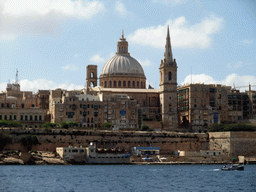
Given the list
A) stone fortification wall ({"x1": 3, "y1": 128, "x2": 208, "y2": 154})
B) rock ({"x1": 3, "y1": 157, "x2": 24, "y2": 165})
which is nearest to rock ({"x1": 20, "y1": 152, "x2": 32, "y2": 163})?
rock ({"x1": 3, "y1": 157, "x2": 24, "y2": 165})

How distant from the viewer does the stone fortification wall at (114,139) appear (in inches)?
4166

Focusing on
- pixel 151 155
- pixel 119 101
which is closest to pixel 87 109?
pixel 119 101

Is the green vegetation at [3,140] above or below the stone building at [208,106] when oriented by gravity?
below

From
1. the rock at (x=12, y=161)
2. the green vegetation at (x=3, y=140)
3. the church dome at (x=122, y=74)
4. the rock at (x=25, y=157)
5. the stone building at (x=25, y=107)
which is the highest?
the church dome at (x=122, y=74)

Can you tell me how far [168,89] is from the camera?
418ft

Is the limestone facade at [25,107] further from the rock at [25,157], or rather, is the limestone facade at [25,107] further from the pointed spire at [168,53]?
the pointed spire at [168,53]

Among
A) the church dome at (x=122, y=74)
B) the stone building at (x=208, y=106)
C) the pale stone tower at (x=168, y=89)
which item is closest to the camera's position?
the stone building at (x=208, y=106)

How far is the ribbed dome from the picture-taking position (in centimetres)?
13762

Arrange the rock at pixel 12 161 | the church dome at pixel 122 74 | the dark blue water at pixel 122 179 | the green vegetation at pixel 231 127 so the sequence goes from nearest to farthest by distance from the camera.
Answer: the dark blue water at pixel 122 179 < the rock at pixel 12 161 < the green vegetation at pixel 231 127 < the church dome at pixel 122 74

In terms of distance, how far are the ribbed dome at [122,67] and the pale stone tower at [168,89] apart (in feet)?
33.9

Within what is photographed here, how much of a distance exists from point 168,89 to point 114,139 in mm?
20511

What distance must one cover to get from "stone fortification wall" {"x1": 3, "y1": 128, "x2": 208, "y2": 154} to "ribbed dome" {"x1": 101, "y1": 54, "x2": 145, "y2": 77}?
26.3 metres

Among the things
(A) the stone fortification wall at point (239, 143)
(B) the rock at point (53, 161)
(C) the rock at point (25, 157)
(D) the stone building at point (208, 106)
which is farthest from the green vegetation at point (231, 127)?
(C) the rock at point (25, 157)

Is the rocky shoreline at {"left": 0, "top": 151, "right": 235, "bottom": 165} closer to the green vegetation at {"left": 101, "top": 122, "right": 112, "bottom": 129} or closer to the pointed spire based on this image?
the green vegetation at {"left": 101, "top": 122, "right": 112, "bottom": 129}
